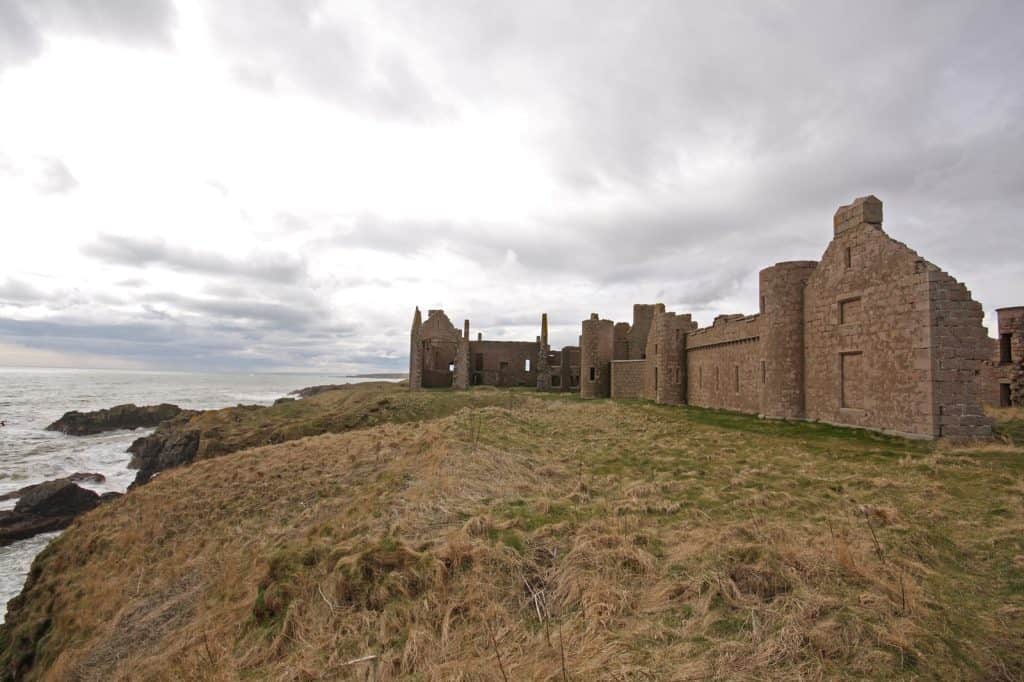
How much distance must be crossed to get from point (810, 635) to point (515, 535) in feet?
11.6

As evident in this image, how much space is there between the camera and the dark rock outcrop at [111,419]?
43.7 metres

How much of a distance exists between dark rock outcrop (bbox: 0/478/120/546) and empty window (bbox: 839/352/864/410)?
29.0 meters

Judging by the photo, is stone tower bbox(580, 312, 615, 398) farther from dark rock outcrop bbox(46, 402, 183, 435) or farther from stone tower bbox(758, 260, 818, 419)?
dark rock outcrop bbox(46, 402, 183, 435)

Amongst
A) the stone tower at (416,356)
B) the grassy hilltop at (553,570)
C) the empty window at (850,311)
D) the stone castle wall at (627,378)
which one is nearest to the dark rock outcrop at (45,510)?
the grassy hilltop at (553,570)

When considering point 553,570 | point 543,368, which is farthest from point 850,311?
point 543,368

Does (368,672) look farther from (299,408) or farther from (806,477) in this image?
(299,408)

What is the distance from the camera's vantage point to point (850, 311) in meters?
17.1

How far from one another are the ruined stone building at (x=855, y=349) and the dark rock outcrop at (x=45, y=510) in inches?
1128

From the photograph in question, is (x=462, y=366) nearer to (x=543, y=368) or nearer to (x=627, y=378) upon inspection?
(x=543, y=368)

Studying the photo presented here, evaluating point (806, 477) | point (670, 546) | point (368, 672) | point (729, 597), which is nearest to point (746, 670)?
point (729, 597)

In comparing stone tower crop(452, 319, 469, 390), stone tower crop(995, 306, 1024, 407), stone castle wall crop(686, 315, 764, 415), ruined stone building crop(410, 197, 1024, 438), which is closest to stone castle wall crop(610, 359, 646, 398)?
ruined stone building crop(410, 197, 1024, 438)

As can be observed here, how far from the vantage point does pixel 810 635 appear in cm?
402

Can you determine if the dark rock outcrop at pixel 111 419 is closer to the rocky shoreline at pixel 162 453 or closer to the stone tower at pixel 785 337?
the rocky shoreline at pixel 162 453

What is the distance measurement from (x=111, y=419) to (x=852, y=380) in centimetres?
5695
